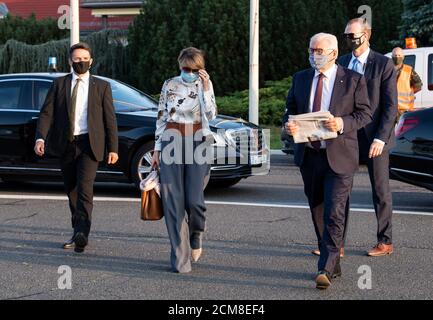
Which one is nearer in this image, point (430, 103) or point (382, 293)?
point (382, 293)

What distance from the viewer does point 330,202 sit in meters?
6.36

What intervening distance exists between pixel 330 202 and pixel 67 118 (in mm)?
2676

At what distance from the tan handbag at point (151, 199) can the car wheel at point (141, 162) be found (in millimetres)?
3687

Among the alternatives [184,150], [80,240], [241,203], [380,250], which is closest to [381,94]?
[380,250]

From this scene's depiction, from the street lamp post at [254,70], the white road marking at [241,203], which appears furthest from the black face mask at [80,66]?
the street lamp post at [254,70]

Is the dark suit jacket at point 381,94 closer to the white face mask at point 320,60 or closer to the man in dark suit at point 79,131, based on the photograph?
the white face mask at point 320,60

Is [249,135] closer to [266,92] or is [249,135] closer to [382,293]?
[382,293]

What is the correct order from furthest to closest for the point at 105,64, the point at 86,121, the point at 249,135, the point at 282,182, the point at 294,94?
the point at 105,64, the point at 282,182, the point at 249,135, the point at 86,121, the point at 294,94

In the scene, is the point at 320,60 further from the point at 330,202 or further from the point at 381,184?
the point at 381,184

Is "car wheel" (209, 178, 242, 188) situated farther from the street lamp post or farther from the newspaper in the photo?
the street lamp post
